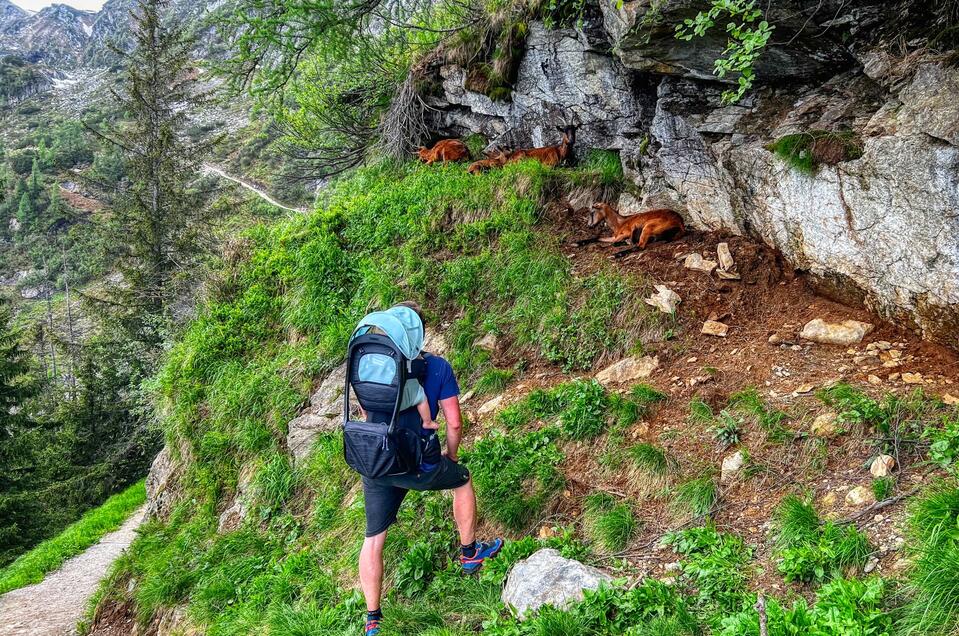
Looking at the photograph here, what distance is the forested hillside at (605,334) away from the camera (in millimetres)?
3219

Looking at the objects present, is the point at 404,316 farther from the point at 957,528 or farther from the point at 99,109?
the point at 99,109

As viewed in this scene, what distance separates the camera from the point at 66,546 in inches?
463

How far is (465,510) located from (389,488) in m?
0.55

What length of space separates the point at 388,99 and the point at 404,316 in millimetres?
10344

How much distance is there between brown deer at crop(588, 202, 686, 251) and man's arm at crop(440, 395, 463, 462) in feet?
12.6

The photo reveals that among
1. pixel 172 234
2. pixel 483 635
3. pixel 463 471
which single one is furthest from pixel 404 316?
pixel 172 234

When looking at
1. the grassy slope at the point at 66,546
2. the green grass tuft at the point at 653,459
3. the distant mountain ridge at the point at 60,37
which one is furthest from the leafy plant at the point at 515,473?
the distant mountain ridge at the point at 60,37

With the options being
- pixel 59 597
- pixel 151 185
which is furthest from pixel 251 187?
pixel 59 597

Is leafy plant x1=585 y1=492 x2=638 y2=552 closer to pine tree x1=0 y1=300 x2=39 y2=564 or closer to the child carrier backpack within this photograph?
the child carrier backpack

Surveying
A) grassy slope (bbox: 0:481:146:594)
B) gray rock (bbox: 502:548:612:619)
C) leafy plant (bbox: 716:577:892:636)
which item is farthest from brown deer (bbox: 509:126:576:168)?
grassy slope (bbox: 0:481:146:594)

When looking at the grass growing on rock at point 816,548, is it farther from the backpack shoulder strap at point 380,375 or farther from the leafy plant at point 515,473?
the backpack shoulder strap at point 380,375

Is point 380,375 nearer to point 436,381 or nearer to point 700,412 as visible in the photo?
point 436,381

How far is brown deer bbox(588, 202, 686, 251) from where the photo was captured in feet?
20.8

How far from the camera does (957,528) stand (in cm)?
254
